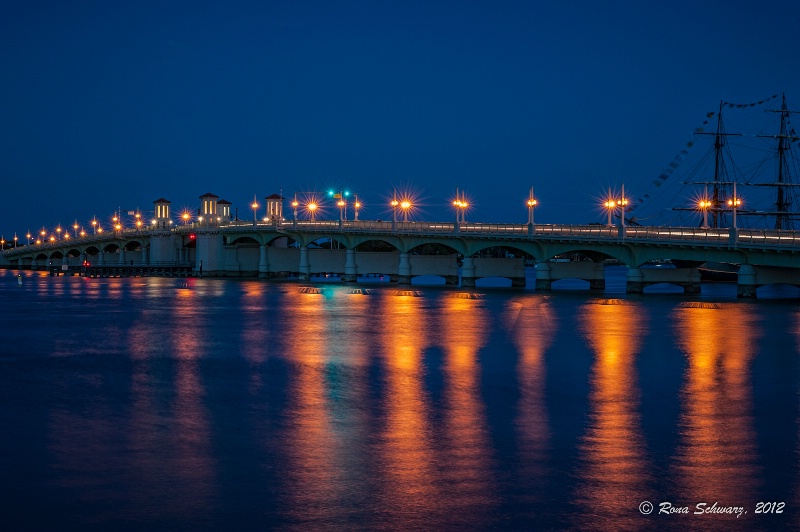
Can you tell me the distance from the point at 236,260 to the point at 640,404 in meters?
107

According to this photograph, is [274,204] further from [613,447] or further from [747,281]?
[613,447]

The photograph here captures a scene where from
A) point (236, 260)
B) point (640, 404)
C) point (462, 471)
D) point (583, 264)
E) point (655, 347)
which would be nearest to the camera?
point (462, 471)

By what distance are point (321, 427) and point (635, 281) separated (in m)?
70.3

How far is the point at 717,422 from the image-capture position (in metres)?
20.6

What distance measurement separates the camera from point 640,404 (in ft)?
75.7

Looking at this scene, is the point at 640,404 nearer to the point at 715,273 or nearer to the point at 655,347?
the point at 655,347

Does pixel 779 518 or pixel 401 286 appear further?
pixel 401 286

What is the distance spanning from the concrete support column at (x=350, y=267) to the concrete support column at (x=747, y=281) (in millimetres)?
47796

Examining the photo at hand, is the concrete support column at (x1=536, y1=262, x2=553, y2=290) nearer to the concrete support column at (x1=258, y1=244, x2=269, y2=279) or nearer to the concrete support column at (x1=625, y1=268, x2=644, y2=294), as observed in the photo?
the concrete support column at (x1=625, y1=268, x2=644, y2=294)

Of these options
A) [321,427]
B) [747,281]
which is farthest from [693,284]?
[321,427]

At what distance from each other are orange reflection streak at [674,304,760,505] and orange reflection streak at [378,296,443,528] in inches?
166

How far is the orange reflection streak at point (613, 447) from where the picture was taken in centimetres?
1395

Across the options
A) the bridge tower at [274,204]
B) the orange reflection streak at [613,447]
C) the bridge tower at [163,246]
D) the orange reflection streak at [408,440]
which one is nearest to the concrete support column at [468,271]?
the bridge tower at [274,204]

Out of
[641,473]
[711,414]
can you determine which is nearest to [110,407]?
[641,473]
